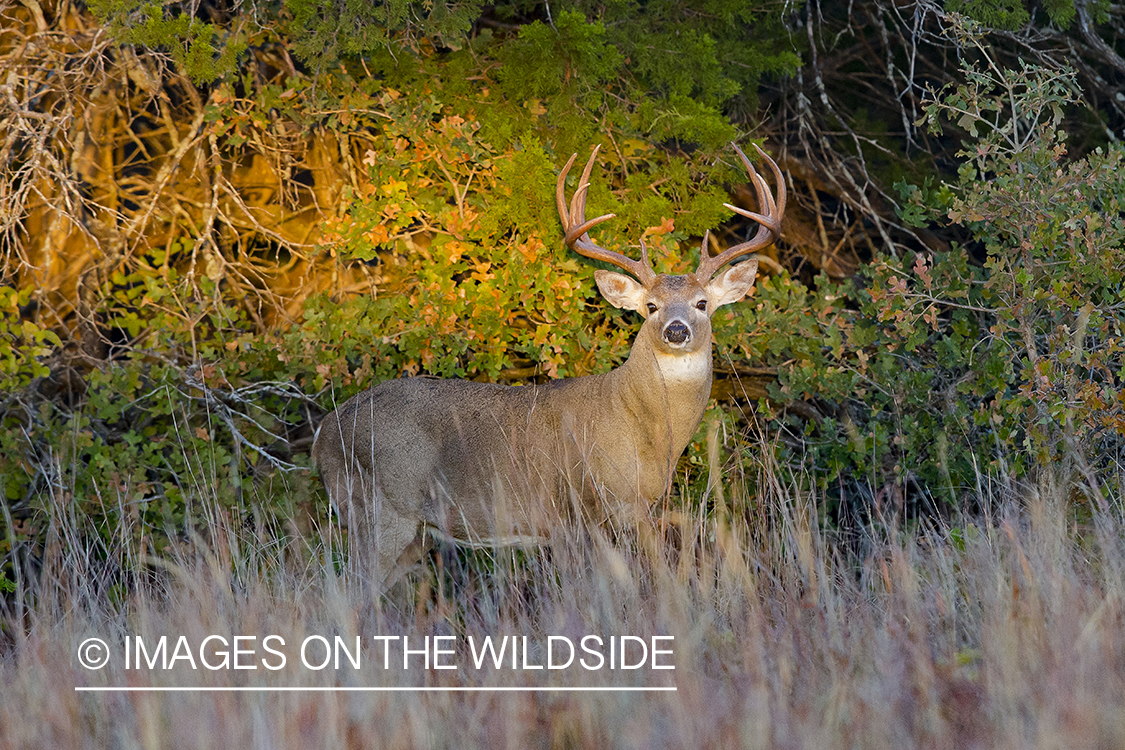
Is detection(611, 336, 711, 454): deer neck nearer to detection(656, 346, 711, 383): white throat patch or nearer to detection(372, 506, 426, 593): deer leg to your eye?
detection(656, 346, 711, 383): white throat patch

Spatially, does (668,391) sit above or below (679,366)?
below

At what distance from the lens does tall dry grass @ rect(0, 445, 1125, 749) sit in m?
2.59

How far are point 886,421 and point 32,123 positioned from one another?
16.2 ft

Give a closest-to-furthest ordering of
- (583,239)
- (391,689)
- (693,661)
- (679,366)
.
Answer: (391,689), (693,661), (679,366), (583,239)

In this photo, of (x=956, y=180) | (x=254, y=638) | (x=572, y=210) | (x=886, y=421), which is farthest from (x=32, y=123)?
(x=956, y=180)

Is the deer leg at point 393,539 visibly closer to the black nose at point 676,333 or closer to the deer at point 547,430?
the deer at point 547,430

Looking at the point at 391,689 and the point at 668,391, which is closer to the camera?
the point at 391,689

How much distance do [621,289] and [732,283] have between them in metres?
0.51

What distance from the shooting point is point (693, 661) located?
300 cm

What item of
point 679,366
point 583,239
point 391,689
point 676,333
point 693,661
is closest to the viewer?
point 391,689

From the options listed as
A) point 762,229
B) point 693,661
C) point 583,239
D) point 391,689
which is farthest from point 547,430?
point 391,689

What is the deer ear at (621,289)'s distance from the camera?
5223mm

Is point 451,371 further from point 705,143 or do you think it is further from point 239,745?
point 239,745

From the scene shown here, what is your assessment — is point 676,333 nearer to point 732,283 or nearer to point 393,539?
point 732,283
